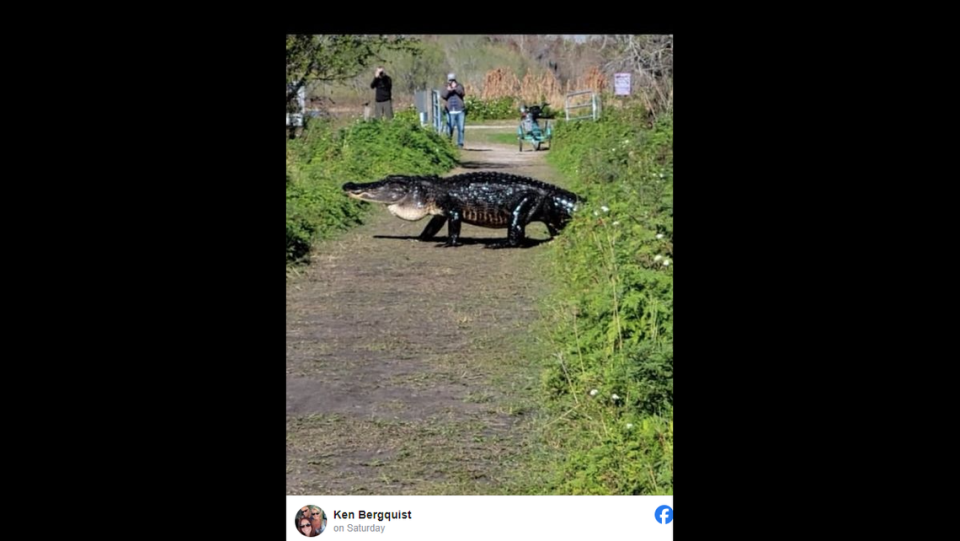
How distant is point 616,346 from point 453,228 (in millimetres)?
5017

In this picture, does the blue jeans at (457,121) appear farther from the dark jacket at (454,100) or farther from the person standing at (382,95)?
the person standing at (382,95)

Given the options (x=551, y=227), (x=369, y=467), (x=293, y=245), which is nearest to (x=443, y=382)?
(x=369, y=467)

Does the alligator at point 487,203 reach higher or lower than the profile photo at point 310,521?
higher

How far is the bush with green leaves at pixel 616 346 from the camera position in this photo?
447cm

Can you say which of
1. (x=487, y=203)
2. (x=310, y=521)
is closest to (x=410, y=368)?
(x=310, y=521)

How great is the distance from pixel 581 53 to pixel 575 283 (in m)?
10.3

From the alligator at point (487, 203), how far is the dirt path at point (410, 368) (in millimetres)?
331

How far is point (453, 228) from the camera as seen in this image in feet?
34.8

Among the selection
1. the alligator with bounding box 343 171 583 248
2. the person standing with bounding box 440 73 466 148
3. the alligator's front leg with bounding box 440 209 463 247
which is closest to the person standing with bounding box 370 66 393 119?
the person standing with bounding box 440 73 466 148

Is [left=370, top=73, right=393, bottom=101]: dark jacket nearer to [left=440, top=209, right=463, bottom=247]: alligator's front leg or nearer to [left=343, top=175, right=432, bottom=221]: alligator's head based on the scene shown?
[left=343, top=175, right=432, bottom=221]: alligator's head

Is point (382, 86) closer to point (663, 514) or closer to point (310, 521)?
point (310, 521)

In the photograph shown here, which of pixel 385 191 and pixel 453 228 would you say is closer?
pixel 453 228

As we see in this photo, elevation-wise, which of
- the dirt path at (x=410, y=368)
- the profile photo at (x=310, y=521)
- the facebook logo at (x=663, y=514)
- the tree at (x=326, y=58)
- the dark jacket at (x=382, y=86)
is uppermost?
the dark jacket at (x=382, y=86)

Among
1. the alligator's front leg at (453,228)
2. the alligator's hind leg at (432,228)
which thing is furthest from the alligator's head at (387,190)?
the alligator's front leg at (453,228)
